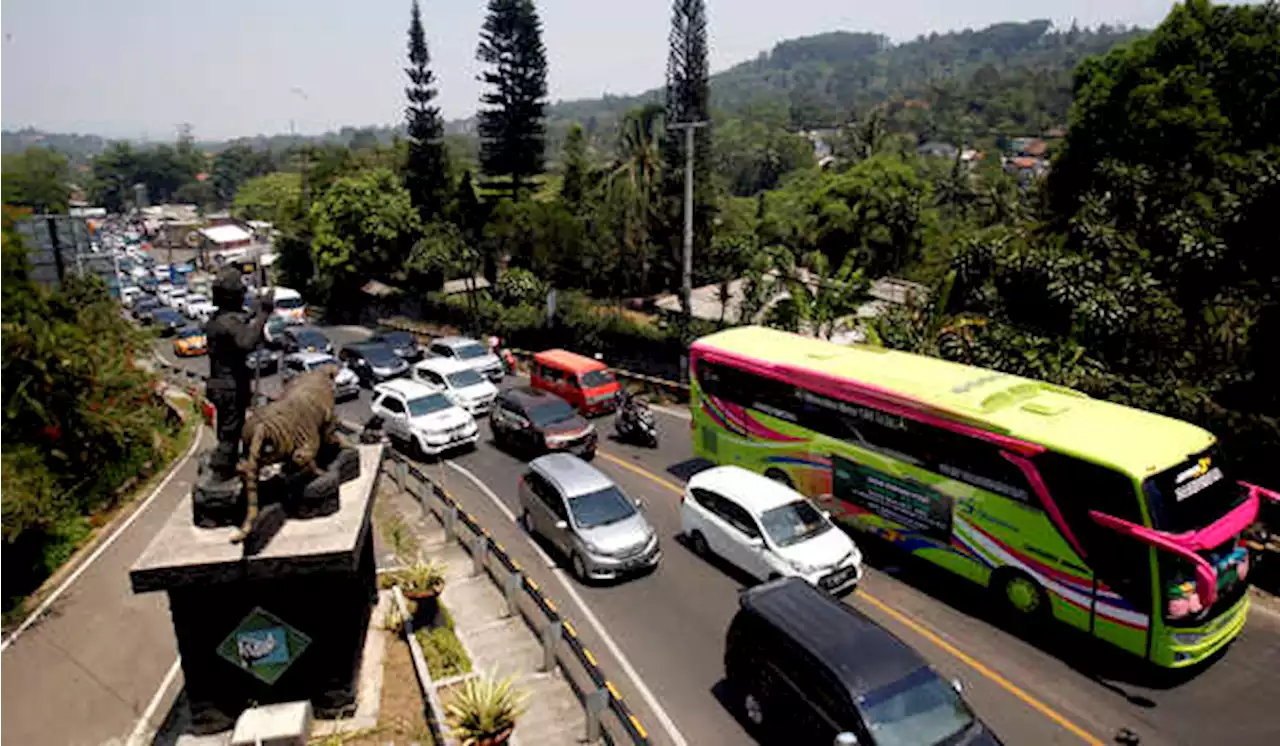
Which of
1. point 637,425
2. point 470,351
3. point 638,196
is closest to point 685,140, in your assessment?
point 638,196

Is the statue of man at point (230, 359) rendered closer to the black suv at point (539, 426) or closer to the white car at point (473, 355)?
the black suv at point (539, 426)

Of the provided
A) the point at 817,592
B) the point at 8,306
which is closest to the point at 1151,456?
the point at 817,592

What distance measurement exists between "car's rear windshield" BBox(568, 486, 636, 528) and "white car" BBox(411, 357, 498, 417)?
32.9 feet

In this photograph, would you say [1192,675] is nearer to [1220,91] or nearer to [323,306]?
[1220,91]

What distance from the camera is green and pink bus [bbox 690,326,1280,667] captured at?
10664 mm

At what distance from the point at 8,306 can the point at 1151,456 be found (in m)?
23.6

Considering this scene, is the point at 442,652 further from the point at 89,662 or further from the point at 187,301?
the point at 187,301

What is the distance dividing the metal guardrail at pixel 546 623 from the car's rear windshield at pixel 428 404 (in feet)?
8.15

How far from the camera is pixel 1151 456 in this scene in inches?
427

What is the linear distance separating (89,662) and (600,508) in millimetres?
8836

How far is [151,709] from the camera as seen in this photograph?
11.0 metres

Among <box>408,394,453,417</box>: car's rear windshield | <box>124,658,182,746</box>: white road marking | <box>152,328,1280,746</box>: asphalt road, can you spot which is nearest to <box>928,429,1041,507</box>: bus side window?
<box>152,328,1280,746</box>: asphalt road

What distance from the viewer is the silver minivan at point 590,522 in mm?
14062

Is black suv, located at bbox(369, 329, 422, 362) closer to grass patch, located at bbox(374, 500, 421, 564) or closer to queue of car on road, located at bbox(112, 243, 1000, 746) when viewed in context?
queue of car on road, located at bbox(112, 243, 1000, 746)
